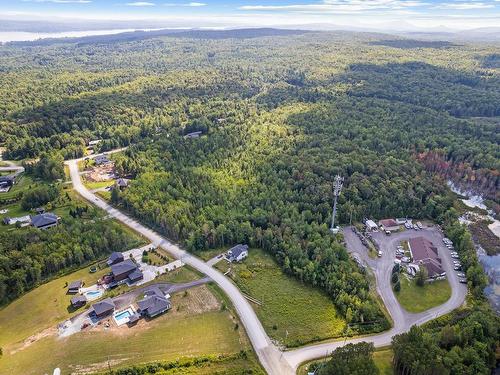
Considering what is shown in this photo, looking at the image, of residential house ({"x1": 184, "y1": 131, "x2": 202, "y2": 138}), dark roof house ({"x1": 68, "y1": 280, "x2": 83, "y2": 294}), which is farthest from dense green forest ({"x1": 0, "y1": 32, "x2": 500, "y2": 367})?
dark roof house ({"x1": 68, "y1": 280, "x2": 83, "y2": 294})

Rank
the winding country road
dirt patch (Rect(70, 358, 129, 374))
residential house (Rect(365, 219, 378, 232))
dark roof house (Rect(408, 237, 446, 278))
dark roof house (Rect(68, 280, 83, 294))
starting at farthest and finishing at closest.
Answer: residential house (Rect(365, 219, 378, 232)), dark roof house (Rect(408, 237, 446, 278)), dark roof house (Rect(68, 280, 83, 294)), the winding country road, dirt patch (Rect(70, 358, 129, 374))

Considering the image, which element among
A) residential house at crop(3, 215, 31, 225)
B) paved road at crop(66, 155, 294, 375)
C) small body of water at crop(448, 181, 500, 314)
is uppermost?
residential house at crop(3, 215, 31, 225)

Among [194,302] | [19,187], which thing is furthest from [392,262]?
[19,187]

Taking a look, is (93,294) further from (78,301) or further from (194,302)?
(194,302)

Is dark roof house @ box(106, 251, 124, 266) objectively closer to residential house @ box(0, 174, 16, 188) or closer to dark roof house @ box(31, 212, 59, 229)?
dark roof house @ box(31, 212, 59, 229)

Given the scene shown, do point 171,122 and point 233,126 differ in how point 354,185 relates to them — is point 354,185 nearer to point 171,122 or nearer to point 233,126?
point 233,126

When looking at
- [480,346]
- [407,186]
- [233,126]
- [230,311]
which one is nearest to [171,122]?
[233,126]
